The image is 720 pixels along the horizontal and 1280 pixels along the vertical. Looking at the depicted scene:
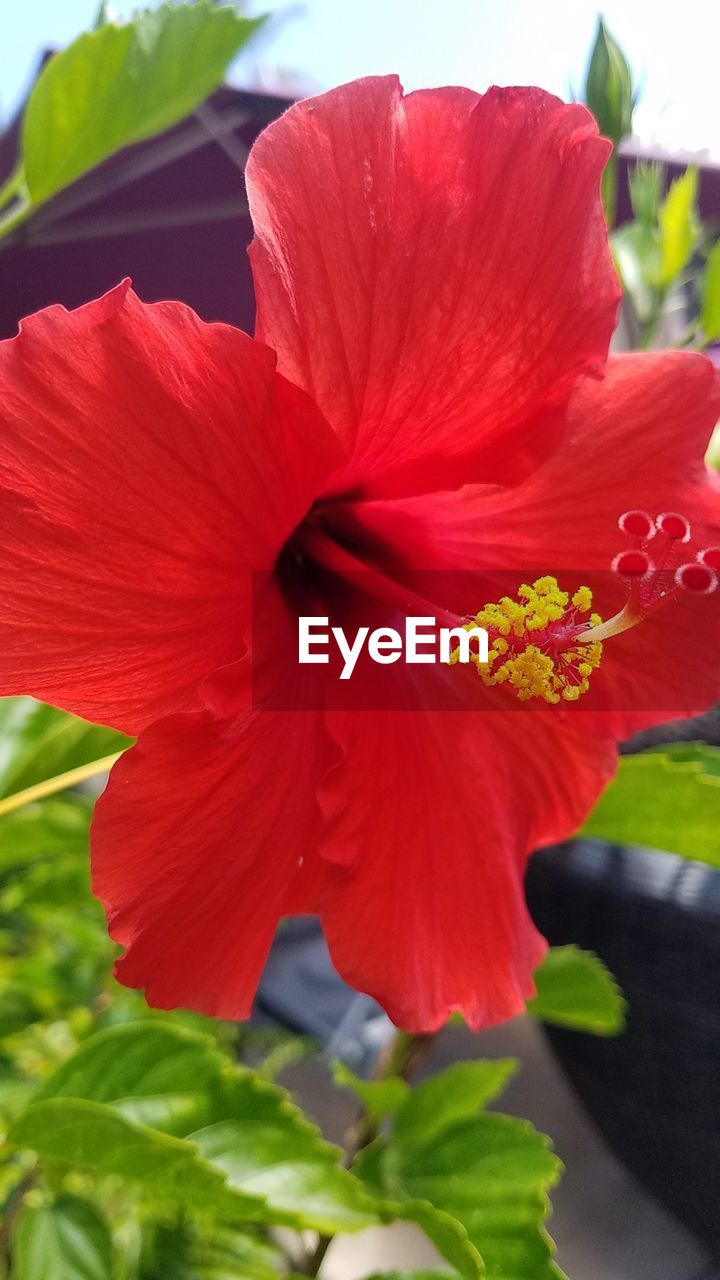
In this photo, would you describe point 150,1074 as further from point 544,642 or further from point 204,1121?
point 544,642

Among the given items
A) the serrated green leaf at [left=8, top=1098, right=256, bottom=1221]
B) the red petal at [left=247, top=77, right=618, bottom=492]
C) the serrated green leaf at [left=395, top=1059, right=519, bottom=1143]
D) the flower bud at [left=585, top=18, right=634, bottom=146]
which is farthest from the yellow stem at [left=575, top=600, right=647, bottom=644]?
the flower bud at [left=585, top=18, right=634, bottom=146]

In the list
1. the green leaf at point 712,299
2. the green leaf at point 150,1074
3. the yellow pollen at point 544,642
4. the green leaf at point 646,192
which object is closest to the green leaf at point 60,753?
the green leaf at point 150,1074

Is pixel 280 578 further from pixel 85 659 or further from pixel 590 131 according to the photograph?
pixel 590 131

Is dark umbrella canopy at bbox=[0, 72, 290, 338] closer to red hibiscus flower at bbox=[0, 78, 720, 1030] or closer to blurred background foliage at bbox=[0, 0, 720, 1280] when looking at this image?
blurred background foliage at bbox=[0, 0, 720, 1280]

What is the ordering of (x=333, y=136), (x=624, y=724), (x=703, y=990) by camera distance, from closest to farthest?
(x=333, y=136), (x=624, y=724), (x=703, y=990)

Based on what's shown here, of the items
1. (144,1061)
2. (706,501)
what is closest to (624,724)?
(706,501)

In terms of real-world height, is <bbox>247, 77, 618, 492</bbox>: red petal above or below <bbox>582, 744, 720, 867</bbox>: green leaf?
above

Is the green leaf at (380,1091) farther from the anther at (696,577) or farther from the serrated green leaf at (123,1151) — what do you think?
the anther at (696,577)

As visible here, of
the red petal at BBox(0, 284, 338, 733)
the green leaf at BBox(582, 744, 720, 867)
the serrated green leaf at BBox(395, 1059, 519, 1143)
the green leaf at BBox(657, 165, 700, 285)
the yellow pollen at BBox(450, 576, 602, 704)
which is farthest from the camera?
the green leaf at BBox(657, 165, 700, 285)
